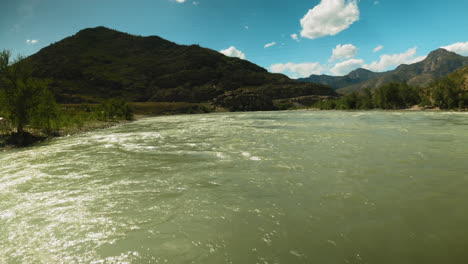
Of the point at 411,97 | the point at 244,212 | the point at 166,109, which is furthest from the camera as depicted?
→ the point at 166,109

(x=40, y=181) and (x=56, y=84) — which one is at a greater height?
(x=56, y=84)

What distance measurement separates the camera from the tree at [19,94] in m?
27.6

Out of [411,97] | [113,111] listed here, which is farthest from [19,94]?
[411,97]

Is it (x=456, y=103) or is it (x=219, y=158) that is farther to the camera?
(x=456, y=103)

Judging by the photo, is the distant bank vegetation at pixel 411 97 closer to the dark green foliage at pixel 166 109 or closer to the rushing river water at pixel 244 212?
the dark green foliage at pixel 166 109

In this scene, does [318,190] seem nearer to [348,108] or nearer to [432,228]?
[432,228]

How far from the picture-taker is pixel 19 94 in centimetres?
2811

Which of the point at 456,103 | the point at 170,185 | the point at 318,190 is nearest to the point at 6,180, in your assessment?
the point at 170,185

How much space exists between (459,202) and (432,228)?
2663 mm

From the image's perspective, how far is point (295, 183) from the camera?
10.6 m

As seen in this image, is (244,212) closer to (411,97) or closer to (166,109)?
(411,97)

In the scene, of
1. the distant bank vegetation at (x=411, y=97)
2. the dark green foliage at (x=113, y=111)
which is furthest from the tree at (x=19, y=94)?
the distant bank vegetation at (x=411, y=97)

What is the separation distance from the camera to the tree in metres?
27.6

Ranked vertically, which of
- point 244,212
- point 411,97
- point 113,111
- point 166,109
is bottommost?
point 244,212
